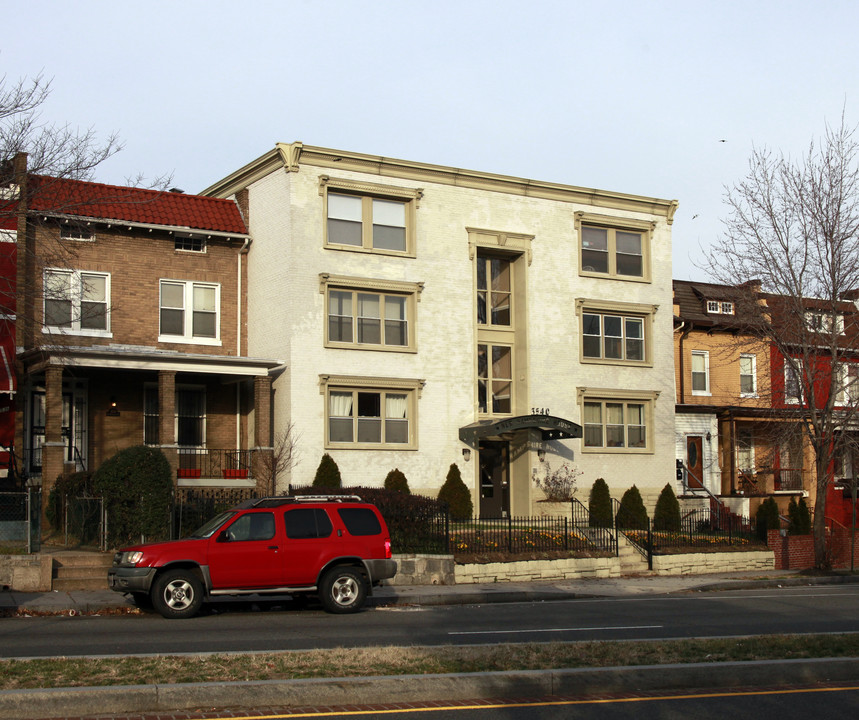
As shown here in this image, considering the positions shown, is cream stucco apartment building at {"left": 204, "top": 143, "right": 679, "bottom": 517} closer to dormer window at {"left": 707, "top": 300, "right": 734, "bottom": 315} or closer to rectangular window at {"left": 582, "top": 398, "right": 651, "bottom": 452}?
rectangular window at {"left": 582, "top": 398, "right": 651, "bottom": 452}

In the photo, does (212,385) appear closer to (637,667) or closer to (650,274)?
(650,274)

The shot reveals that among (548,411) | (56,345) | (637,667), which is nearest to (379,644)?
(637,667)

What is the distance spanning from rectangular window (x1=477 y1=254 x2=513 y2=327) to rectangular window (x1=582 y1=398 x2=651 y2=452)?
4121 millimetres

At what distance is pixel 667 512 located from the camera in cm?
3259

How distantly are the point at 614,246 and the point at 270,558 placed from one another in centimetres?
2139

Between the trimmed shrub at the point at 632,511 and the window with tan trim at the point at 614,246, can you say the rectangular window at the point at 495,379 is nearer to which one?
the window with tan trim at the point at 614,246

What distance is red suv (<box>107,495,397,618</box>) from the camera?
16109mm

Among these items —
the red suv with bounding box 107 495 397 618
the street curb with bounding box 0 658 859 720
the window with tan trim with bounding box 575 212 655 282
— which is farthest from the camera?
the window with tan trim with bounding box 575 212 655 282

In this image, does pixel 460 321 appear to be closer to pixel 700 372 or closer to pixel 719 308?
pixel 700 372

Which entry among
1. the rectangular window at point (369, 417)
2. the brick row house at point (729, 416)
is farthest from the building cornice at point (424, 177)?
the rectangular window at point (369, 417)

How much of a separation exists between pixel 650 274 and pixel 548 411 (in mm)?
6602

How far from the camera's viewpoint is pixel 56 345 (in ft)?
75.3

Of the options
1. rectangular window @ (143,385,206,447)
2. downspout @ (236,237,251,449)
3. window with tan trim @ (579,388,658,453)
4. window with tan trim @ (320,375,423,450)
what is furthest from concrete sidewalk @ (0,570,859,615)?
downspout @ (236,237,251,449)

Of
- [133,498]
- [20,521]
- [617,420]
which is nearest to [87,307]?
[20,521]
